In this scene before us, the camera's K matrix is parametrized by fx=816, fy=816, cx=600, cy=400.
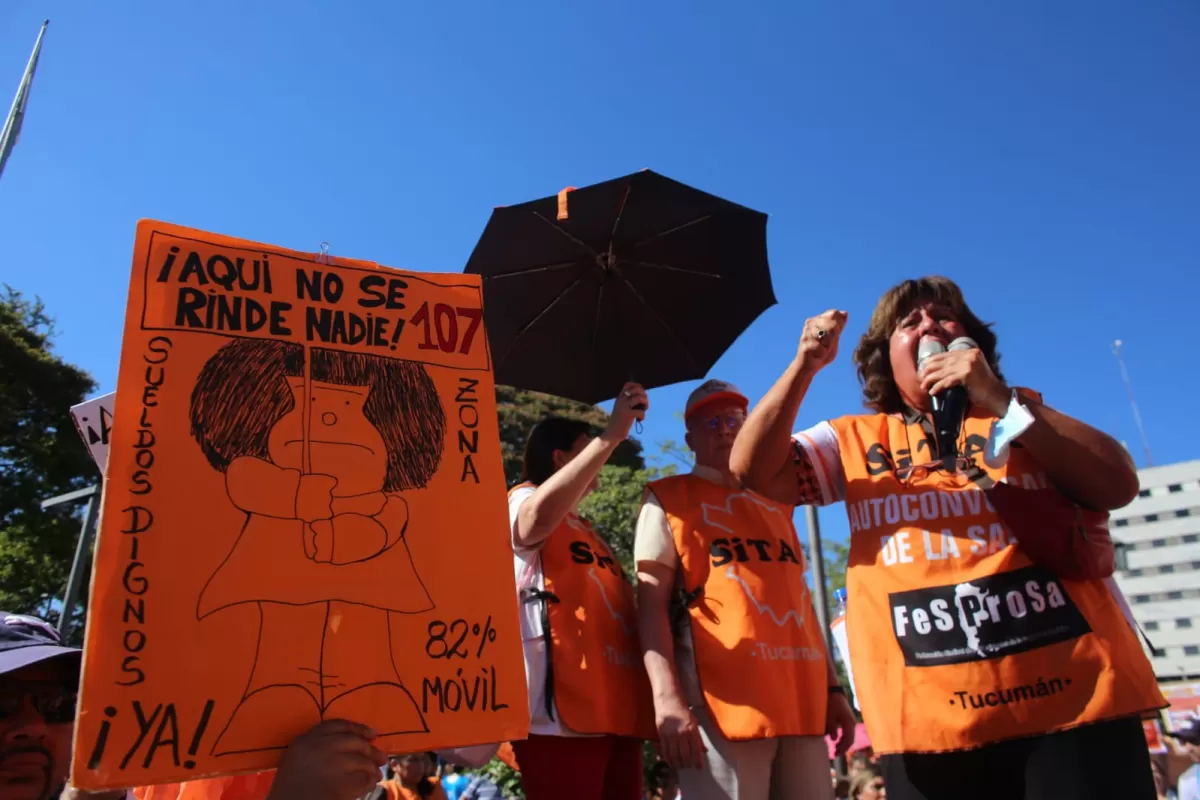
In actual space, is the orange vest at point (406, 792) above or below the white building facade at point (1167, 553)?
below

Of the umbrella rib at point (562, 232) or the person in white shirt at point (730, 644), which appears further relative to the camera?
the umbrella rib at point (562, 232)

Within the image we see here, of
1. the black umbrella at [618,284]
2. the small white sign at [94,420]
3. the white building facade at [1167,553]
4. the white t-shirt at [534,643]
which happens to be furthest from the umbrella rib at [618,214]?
the white building facade at [1167,553]

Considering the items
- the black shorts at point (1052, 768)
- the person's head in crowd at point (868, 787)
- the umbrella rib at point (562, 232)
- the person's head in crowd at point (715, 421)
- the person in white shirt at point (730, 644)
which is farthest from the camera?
the person's head in crowd at point (868, 787)

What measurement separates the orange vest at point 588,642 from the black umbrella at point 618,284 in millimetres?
804

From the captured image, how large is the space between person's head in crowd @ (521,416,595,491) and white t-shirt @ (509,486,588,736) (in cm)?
31

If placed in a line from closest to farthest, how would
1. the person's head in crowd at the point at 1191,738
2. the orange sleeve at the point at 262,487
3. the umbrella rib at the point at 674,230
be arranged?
1. the orange sleeve at the point at 262,487
2. the umbrella rib at the point at 674,230
3. the person's head in crowd at the point at 1191,738

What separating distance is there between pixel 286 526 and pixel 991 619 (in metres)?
1.53

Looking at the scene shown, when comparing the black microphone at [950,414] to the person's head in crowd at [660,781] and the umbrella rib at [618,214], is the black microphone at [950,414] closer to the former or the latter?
the umbrella rib at [618,214]

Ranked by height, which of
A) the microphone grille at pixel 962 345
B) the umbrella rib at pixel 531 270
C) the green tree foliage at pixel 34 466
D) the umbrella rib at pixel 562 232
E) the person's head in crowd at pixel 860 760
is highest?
the green tree foliage at pixel 34 466

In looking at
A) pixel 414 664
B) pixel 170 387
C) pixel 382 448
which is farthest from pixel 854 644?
pixel 170 387

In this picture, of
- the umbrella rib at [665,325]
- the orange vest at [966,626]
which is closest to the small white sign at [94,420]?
the umbrella rib at [665,325]

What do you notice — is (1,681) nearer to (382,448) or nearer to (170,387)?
(170,387)

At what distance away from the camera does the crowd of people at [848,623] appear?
5.71 feet

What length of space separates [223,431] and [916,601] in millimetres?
1575
